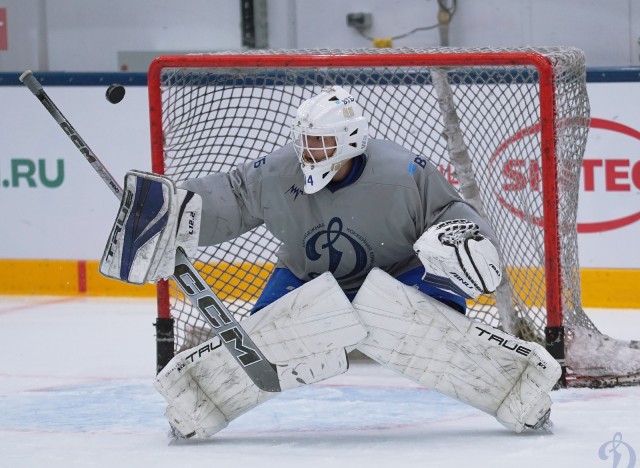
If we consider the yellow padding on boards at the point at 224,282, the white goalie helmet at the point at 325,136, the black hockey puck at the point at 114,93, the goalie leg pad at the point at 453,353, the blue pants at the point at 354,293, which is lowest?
the yellow padding on boards at the point at 224,282

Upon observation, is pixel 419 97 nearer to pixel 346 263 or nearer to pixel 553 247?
pixel 553 247

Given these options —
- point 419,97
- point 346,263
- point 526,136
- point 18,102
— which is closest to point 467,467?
point 346,263

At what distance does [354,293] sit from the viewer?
11.5ft

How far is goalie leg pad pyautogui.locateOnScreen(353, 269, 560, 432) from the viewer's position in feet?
10.6

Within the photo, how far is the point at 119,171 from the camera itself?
19.4 ft

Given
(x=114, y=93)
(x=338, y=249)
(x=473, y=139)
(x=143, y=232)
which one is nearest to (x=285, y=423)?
(x=338, y=249)

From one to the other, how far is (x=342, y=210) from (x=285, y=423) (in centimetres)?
65

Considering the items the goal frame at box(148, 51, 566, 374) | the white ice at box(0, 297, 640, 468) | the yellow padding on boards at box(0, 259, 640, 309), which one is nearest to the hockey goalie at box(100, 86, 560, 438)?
the white ice at box(0, 297, 640, 468)

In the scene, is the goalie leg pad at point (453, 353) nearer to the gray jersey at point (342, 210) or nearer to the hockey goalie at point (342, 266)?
the hockey goalie at point (342, 266)

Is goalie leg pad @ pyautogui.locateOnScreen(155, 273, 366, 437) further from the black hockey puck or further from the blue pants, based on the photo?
the black hockey puck

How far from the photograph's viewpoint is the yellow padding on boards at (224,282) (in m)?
4.37

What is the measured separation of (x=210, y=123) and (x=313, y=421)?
121cm

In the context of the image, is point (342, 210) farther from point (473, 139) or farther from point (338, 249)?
point (473, 139)

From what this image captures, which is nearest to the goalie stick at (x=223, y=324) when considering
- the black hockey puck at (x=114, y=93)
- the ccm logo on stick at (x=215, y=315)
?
the ccm logo on stick at (x=215, y=315)
